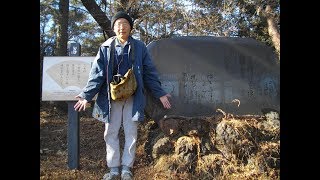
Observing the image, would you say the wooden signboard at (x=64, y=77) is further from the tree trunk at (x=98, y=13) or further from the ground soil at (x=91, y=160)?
the tree trunk at (x=98, y=13)

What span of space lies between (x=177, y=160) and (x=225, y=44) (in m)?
1.95

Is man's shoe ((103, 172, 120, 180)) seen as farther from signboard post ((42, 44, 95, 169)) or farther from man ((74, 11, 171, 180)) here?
signboard post ((42, 44, 95, 169))

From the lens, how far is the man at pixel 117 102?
13.4 feet

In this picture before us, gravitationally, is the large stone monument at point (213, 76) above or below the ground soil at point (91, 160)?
above

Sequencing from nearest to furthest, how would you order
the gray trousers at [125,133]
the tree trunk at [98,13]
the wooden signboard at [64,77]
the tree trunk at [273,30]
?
the gray trousers at [125,133] < the wooden signboard at [64,77] < the tree trunk at [98,13] < the tree trunk at [273,30]

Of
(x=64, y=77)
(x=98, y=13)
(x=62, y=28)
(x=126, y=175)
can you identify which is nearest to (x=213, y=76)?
(x=126, y=175)

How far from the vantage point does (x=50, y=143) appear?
563cm

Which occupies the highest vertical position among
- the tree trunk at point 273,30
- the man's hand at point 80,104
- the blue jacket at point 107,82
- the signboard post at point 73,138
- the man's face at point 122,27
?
the tree trunk at point 273,30

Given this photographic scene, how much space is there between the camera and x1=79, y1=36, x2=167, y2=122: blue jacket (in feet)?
13.4

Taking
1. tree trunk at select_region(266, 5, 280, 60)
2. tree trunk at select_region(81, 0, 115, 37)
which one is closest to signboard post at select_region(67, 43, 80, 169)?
tree trunk at select_region(81, 0, 115, 37)

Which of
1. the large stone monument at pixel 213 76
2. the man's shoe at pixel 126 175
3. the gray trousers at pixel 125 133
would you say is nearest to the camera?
the man's shoe at pixel 126 175

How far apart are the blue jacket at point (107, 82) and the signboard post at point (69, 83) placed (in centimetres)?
32

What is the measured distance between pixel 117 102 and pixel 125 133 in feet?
1.28

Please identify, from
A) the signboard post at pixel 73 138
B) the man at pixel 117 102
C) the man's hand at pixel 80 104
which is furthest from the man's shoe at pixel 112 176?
the man's hand at pixel 80 104
